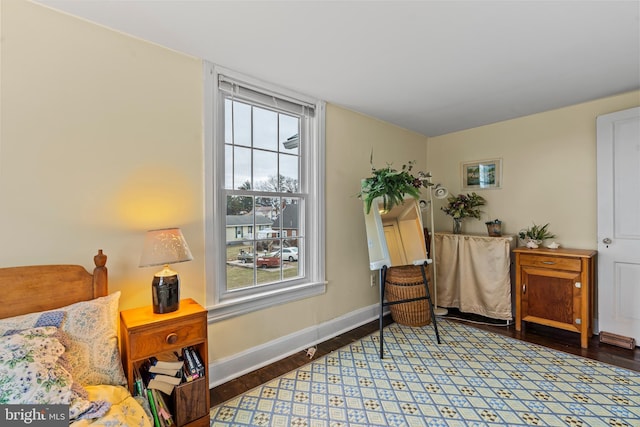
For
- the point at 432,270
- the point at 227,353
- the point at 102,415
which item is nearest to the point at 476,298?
the point at 432,270

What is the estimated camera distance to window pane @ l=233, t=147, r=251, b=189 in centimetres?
248

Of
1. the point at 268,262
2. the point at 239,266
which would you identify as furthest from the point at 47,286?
the point at 268,262

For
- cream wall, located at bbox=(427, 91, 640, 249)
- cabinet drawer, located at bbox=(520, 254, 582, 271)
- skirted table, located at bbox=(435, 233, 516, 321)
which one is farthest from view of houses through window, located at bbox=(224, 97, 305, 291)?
cream wall, located at bbox=(427, 91, 640, 249)

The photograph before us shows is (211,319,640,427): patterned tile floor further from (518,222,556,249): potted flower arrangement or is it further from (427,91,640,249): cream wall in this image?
(427,91,640,249): cream wall

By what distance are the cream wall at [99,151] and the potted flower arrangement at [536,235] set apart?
9.78ft

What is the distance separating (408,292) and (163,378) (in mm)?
2408

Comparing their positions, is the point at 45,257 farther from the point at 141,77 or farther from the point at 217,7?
the point at 217,7

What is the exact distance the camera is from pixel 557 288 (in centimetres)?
296

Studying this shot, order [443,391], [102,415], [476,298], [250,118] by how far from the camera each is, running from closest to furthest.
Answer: [102,415] < [443,391] < [250,118] < [476,298]

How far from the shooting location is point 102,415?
1210 mm

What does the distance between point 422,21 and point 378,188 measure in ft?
4.59

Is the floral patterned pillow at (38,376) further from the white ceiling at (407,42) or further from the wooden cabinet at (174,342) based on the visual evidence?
the white ceiling at (407,42)

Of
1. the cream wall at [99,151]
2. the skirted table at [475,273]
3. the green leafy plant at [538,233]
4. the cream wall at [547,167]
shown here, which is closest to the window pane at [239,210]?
the cream wall at [99,151]

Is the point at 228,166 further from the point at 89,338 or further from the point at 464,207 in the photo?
the point at 464,207
